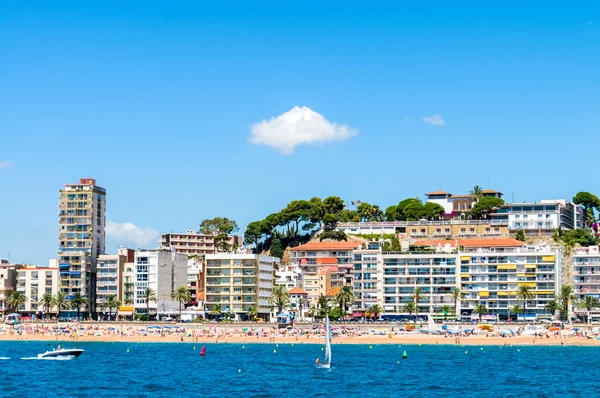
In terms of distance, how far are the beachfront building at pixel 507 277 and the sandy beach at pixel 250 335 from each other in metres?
16.7

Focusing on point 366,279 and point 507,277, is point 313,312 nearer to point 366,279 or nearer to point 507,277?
point 366,279

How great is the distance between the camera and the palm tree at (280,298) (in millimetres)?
192500

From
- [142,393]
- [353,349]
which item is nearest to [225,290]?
[353,349]

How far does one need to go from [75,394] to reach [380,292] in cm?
10667

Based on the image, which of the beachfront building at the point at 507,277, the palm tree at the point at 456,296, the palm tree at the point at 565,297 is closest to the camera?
the palm tree at the point at 565,297

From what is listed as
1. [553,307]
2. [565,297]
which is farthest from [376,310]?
[565,297]

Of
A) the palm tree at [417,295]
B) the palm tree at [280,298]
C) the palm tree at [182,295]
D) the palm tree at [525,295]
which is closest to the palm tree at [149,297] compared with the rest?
the palm tree at [182,295]

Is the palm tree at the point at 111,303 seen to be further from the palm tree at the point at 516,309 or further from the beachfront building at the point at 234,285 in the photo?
the palm tree at the point at 516,309

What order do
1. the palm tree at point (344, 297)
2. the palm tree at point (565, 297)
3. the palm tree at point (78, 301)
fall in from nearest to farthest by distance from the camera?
the palm tree at point (565, 297) → the palm tree at point (344, 297) → the palm tree at point (78, 301)

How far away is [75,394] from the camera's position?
3617 inches

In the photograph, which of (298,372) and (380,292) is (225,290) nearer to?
(380,292)

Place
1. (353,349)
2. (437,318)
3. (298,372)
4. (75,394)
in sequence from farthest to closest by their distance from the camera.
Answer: (437,318), (353,349), (298,372), (75,394)

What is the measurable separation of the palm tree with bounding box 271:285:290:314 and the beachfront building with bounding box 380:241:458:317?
55.2 feet

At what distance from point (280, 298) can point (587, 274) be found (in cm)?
5399
